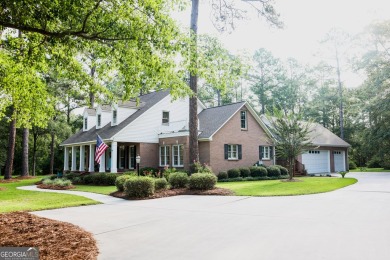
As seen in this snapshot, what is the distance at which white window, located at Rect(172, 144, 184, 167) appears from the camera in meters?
24.1

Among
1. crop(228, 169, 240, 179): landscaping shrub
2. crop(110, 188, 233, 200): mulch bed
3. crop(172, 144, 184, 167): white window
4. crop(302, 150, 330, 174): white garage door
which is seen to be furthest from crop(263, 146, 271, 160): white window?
crop(110, 188, 233, 200): mulch bed

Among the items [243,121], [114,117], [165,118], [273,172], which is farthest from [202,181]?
[114,117]

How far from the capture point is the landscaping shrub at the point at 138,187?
44.8 ft

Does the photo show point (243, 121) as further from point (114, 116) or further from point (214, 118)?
point (114, 116)

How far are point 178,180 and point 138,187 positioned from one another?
116 inches

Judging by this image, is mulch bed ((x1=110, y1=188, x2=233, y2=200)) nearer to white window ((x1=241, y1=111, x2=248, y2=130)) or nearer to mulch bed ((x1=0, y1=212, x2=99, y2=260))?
mulch bed ((x1=0, y1=212, x2=99, y2=260))

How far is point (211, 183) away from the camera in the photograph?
1531 cm

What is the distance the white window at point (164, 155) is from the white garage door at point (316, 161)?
523 inches

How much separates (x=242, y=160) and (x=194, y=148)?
26.0 feet

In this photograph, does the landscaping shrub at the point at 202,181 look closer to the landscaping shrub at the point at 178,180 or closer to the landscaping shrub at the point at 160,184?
the landscaping shrub at the point at 178,180

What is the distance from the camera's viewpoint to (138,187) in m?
13.6

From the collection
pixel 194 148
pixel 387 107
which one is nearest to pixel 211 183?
pixel 194 148

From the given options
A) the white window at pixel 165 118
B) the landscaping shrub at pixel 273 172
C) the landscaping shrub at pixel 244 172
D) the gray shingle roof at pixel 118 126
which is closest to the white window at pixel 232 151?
the landscaping shrub at pixel 244 172

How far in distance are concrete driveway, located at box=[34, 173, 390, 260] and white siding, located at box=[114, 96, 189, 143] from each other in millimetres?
13342
